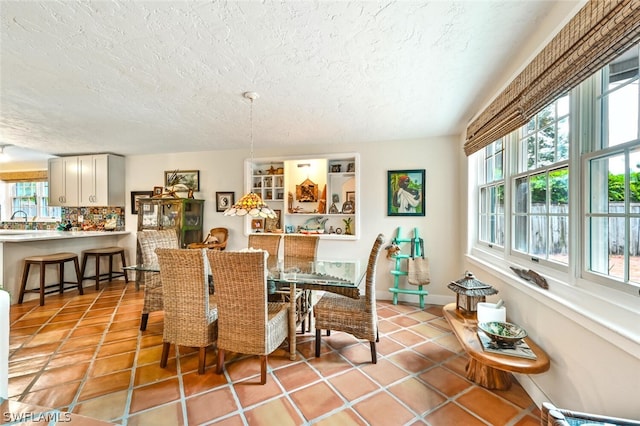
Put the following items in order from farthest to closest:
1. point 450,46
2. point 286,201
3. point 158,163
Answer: point 158,163
point 286,201
point 450,46

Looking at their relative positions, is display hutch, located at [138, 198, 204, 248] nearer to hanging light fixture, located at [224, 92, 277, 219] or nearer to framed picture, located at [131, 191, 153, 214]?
framed picture, located at [131, 191, 153, 214]

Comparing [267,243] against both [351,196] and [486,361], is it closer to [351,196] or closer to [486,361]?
[351,196]

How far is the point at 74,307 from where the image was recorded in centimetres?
342

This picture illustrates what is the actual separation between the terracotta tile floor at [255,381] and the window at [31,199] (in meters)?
4.38

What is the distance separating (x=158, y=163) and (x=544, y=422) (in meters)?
5.69

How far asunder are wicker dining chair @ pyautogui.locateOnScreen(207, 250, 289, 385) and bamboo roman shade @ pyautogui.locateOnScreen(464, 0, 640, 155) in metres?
1.94

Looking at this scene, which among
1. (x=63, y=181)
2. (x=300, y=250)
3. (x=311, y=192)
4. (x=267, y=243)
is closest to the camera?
(x=300, y=250)

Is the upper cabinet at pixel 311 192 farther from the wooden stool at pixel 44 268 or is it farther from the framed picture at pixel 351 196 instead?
the wooden stool at pixel 44 268

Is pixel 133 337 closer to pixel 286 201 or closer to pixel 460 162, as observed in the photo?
pixel 286 201

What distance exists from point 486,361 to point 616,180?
3.87 feet

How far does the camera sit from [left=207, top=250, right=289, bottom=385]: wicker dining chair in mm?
1828

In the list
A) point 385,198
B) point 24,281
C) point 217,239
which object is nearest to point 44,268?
point 24,281

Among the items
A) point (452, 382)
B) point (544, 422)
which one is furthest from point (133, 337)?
point (544, 422)

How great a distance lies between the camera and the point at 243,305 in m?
1.91
